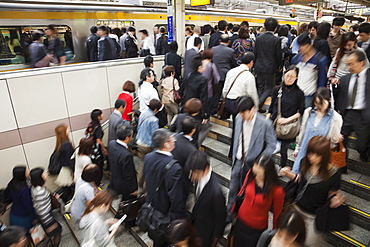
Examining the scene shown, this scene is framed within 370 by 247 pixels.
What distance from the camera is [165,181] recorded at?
2.68m

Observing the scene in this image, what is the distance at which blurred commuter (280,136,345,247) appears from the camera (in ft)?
7.50

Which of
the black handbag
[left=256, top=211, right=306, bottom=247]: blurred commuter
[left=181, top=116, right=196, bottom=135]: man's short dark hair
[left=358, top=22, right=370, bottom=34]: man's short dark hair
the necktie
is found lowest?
the black handbag

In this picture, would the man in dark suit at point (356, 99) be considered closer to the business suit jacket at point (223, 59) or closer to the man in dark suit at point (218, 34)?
the business suit jacket at point (223, 59)

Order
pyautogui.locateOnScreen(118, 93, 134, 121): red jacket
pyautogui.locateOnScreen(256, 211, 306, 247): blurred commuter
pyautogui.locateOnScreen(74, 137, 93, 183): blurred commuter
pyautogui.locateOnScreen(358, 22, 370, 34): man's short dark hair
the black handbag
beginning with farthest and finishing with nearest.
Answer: pyautogui.locateOnScreen(118, 93, 134, 121): red jacket → pyautogui.locateOnScreen(358, 22, 370, 34): man's short dark hair → pyautogui.locateOnScreen(74, 137, 93, 183): blurred commuter → the black handbag → pyautogui.locateOnScreen(256, 211, 306, 247): blurred commuter

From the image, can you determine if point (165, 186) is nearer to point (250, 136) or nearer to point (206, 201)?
point (206, 201)

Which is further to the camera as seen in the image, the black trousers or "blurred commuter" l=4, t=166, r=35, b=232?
"blurred commuter" l=4, t=166, r=35, b=232

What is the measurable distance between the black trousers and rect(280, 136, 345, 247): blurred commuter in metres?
1.28

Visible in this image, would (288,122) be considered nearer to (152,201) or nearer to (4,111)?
(152,201)

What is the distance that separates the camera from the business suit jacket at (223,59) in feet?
16.5

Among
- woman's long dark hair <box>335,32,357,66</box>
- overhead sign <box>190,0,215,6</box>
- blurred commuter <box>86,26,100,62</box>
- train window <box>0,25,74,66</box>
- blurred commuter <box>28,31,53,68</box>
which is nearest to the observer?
woman's long dark hair <box>335,32,357,66</box>

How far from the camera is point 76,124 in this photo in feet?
17.4

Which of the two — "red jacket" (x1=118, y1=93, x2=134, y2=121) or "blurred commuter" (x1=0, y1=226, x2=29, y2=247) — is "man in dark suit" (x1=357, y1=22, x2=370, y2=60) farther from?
"blurred commuter" (x1=0, y1=226, x2=29, y2=247)

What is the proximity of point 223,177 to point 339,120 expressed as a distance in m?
1.98

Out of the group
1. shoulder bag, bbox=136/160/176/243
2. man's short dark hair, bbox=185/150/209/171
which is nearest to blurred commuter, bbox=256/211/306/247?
man's short dark hair, bbox=185/150/209/171
